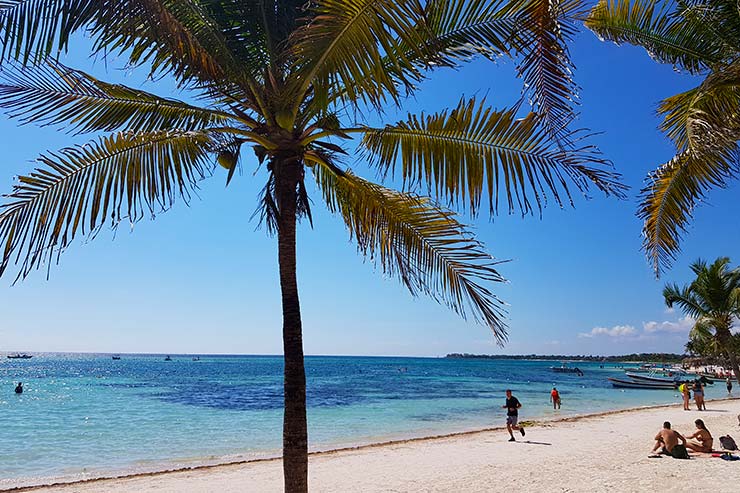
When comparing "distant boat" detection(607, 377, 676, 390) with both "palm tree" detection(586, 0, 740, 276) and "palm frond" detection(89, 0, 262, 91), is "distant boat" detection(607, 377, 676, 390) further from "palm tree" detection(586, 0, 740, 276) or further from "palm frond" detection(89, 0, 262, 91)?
"palm frond" detection(89, 0, 262, 91)

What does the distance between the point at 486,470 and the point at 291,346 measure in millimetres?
9487

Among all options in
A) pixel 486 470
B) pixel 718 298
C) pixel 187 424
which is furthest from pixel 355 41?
pixel 187 424

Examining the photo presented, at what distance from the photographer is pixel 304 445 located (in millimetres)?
4641

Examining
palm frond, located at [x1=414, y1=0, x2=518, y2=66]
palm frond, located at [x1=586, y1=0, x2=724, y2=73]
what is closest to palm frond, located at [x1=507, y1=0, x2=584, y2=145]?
palm frond, located at [x1=414, y1=0, x2=518, y2=66]

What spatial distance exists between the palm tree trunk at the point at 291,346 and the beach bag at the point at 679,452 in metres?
11.1

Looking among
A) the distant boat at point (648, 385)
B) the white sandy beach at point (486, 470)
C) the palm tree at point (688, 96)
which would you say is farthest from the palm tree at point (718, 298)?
the distant boat at point (648, 385)

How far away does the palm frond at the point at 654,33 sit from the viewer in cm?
614

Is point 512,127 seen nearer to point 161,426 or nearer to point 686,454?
point 686,454

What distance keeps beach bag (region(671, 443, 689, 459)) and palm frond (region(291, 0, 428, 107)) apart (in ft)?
40.8

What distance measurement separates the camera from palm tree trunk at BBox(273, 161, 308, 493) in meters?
4.56

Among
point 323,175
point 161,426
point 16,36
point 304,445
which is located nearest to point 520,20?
point 323,175

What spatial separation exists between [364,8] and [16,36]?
2.24m

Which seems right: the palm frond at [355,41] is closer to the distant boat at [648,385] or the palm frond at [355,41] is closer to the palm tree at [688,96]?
the palm tree at [688,96]

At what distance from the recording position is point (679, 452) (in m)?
12.3
